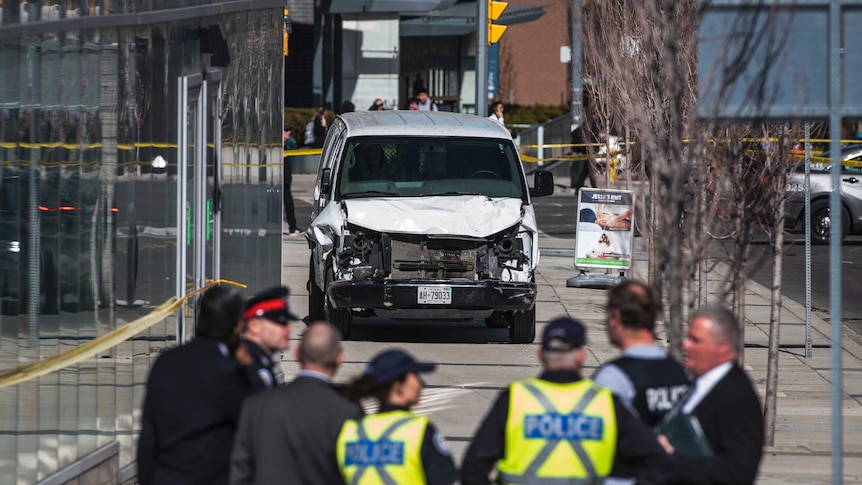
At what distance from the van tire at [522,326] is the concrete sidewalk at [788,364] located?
59cm

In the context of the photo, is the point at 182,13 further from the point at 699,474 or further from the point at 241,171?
the point at 699,474

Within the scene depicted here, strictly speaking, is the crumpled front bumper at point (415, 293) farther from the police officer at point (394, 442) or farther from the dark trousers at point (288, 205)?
the dark trousers at point (288, 205)

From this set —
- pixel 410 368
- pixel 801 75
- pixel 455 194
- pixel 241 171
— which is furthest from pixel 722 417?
pixel 455 194

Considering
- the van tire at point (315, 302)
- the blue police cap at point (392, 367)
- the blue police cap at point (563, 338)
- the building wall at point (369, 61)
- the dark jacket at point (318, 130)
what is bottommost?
the van tire at point (315, 302)

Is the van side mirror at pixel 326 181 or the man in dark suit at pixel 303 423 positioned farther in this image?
the van side mirror at pixel 326 181

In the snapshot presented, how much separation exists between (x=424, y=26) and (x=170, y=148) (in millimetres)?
38191

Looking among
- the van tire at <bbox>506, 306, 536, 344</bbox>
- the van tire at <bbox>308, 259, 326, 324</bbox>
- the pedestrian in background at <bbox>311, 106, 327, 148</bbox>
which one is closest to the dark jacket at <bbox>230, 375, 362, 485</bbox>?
the van tire at <bbox>506, 306, 536, 344</bbox>

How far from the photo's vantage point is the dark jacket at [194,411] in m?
5.49

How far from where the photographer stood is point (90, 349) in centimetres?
745

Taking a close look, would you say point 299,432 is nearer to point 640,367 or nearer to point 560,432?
point 560,432

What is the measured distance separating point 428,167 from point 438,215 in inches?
37.6

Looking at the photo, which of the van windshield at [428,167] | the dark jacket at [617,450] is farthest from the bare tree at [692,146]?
the dark jacket at [617,450]

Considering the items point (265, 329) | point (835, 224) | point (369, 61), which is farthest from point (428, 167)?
point (369, 61)

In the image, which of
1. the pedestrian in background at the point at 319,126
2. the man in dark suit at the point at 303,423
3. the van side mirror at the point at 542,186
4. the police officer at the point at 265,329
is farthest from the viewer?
the pedestrian in background at the point at 319,126
